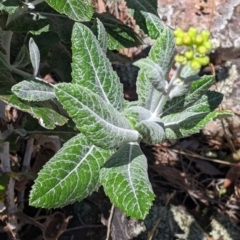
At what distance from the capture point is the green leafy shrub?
1331 mm

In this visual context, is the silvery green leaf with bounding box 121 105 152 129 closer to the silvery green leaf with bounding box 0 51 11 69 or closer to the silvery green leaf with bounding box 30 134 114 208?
the silvery green leaf with bounding box 30 134 114 208

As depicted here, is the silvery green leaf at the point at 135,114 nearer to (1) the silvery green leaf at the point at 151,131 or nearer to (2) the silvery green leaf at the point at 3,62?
(1) the silvery green leaf at the point at 151,131

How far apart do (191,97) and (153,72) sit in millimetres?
271

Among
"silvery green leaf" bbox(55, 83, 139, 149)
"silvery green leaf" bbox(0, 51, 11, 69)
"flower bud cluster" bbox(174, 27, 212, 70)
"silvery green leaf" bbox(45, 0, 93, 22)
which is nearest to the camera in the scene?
"flower bud cluster" bbox(174, 27, 212, 70)

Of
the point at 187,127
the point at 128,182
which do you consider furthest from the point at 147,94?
the point at 128,182

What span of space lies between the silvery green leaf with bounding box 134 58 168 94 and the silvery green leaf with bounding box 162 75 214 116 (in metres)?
0.20

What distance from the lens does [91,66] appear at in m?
1.51

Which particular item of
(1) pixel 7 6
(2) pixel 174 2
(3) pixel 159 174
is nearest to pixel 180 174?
(3) pixel 159 174

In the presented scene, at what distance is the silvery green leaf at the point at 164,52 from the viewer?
1.43 meters

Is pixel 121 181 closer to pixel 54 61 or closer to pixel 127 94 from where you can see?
pixel 54 61

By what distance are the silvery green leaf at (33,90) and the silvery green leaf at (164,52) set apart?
0.34m

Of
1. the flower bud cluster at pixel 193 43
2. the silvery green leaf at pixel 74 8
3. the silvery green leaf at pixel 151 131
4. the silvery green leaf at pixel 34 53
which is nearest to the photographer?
the flower bud cluster at pixel 193 43

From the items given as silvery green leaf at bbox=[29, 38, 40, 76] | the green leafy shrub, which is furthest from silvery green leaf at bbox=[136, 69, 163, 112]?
silvery green leaf at bbox=[29, 38, 40, 76]

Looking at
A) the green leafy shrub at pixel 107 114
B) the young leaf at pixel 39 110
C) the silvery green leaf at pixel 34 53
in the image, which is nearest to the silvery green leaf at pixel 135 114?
the green leafy shrub at pixel 107 114
